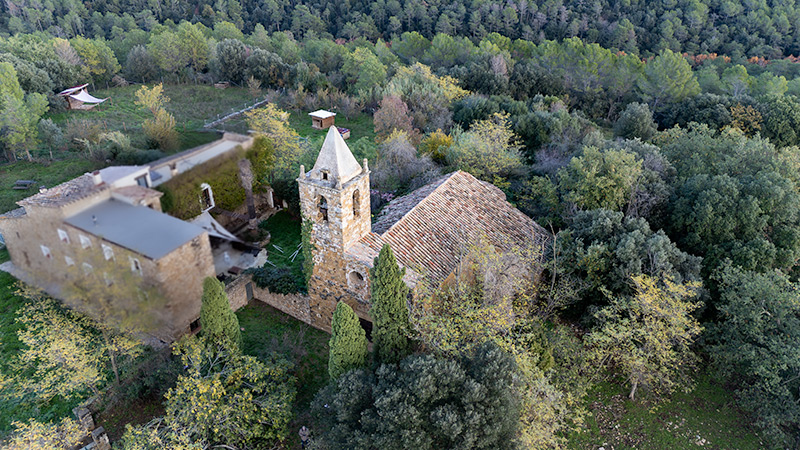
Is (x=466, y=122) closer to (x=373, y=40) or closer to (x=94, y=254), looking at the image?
(x=94, y=254)

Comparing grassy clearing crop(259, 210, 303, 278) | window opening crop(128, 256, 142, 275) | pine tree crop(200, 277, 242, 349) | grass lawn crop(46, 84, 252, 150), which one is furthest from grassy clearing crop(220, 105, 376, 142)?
pine tree crop(200, 277, 242, 349)

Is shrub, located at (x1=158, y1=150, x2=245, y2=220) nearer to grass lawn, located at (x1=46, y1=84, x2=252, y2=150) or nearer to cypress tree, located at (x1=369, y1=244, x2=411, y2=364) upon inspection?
grass lawn, located at (x1=46, y1=84, x2=252, y2=150)

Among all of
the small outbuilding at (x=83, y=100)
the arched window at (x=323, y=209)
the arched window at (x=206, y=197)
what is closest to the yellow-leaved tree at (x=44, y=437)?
the small outbuilding at (x=83, y=100)

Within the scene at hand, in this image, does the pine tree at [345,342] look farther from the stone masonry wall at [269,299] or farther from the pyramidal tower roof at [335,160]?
the stone masonry wall at [269,299]

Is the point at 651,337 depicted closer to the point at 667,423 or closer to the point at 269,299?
the point at 667,423

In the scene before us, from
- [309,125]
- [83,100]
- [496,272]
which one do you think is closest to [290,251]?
[496,272]

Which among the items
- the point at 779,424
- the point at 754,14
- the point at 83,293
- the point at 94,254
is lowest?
the point at 779,424

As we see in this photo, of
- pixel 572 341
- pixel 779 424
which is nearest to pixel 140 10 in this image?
pixel 572 341
